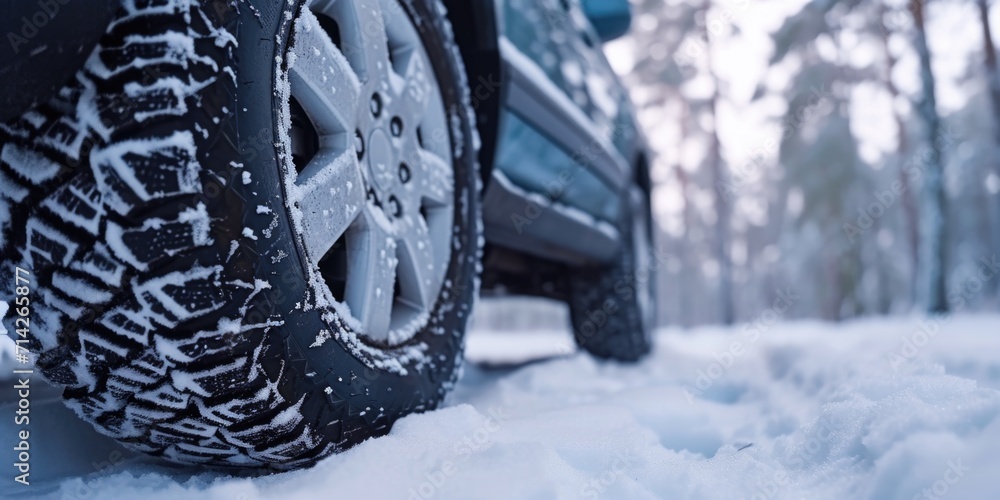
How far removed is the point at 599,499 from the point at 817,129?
17.0 m

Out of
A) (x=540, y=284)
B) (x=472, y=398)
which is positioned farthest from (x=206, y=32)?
(x=540, y=284)

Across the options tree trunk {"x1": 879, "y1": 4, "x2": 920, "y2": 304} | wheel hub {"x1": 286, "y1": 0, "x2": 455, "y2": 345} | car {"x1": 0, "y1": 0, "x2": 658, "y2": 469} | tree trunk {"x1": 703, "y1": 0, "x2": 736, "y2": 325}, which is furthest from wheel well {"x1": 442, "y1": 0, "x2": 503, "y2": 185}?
tree trunk {"x1": 879, "y1": 4, "x2": 920, "y2": 304}

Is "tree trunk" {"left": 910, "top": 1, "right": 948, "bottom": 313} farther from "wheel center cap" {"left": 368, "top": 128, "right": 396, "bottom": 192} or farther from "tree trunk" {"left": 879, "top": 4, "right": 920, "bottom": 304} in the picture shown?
"wheel center cap" {"left": 368, "top": 128, "right": 396, "bottom": 192}

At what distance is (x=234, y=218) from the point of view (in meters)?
0.86

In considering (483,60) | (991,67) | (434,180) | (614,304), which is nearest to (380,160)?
(434,180)

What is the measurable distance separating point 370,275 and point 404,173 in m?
0.26

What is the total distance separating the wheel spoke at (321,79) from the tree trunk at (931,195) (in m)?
8.45

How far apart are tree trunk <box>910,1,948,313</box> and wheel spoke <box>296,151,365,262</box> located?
8428 mm

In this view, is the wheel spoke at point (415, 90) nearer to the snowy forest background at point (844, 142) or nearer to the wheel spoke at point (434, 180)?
the wheel spoke at point (434, 180)

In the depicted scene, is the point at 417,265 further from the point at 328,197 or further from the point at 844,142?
the point at 844,142

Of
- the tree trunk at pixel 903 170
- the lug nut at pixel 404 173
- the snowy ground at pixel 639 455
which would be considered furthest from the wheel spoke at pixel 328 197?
the tree trunk at pixel 903 170

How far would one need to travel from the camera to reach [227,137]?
863mm

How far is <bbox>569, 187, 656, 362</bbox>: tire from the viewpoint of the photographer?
10.8 ft

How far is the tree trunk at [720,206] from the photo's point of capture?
13.5 meters
